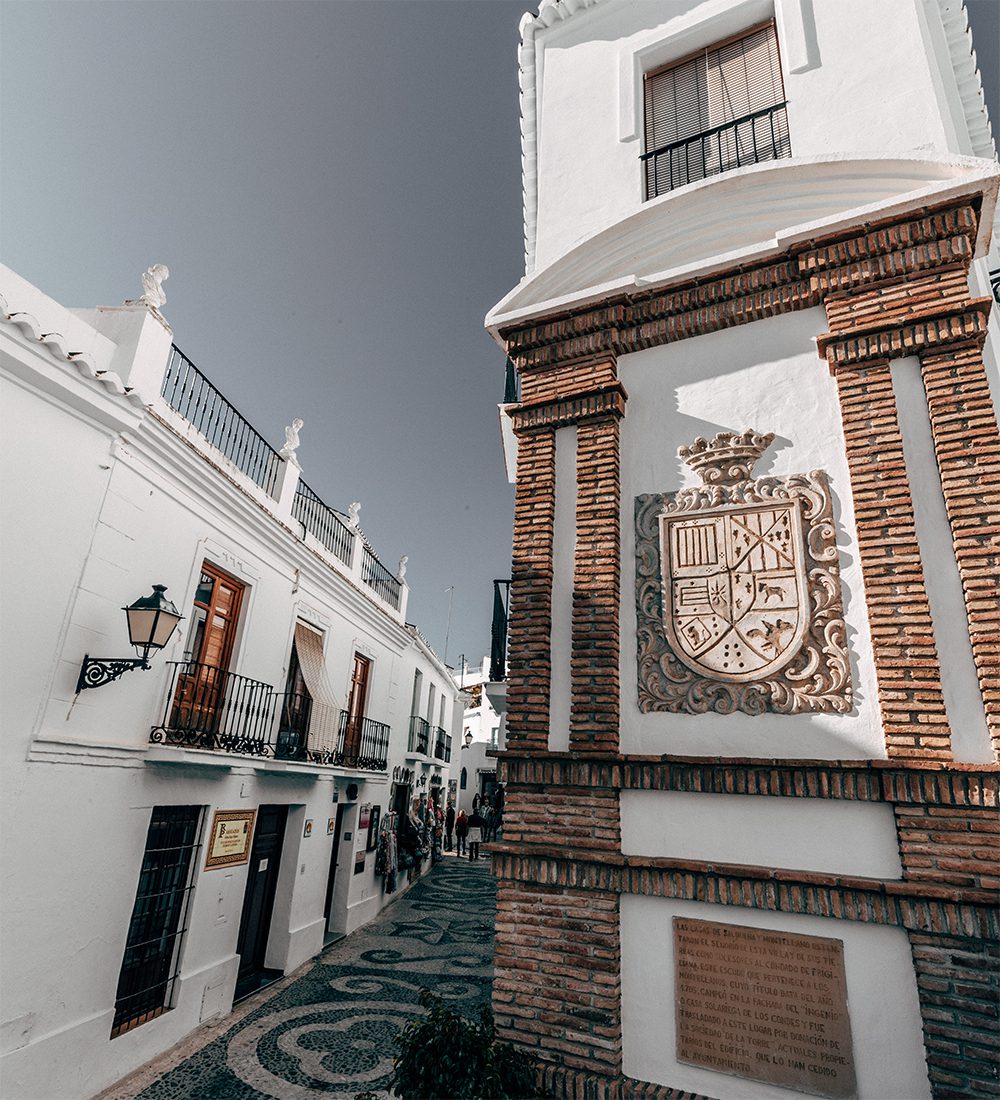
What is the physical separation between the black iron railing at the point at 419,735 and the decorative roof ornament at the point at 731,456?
1264cm

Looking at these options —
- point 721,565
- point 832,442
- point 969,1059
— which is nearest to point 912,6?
point 832,442

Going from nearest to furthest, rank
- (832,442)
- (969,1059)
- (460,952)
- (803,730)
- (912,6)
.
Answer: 1. (969,1059)
2. (803,730)
3. (832,442)
4. (912,6)
5. (460,952)

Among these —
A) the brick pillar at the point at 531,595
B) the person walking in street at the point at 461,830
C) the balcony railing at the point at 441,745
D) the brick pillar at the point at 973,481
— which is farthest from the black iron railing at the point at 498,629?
the person walking in street at the point at 461,830

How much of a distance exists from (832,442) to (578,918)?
3741mm

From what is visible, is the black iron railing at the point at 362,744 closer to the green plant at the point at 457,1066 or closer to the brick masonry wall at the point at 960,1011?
the green plant at the point at 457,1066

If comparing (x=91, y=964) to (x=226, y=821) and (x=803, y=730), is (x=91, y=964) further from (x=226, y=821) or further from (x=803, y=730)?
(x=803, y=730)

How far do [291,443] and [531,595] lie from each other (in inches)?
267

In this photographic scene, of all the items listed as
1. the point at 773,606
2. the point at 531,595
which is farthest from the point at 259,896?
the point at 773,606

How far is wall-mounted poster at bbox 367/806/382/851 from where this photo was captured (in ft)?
41.2

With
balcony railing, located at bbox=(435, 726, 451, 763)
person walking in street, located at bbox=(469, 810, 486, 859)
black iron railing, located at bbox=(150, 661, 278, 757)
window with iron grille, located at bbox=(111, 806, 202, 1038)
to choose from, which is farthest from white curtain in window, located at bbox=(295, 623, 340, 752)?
person walking in street, located at bbox=(469, 810, 486, 859)

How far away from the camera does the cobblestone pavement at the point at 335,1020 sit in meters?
6.06

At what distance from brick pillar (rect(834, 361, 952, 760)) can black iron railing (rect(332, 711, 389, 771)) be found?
902cm

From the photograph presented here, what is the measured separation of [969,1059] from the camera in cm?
318

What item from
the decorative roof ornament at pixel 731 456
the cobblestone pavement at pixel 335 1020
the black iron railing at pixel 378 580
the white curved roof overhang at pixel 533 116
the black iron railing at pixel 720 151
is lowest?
the cobblestone pavement at pixel 335 1020
